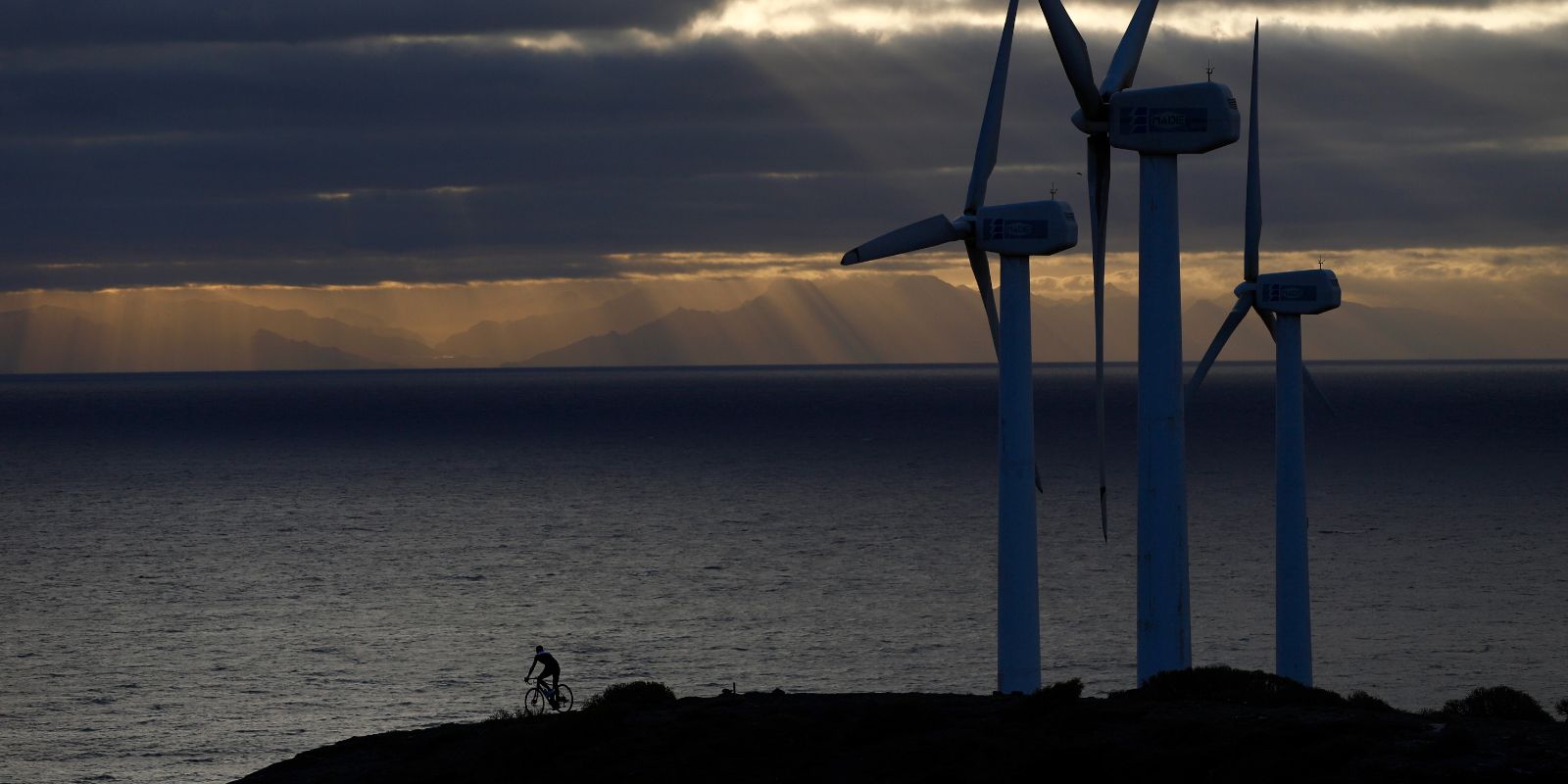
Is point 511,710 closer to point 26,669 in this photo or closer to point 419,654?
point 419,654

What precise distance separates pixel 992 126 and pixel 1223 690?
17873mm

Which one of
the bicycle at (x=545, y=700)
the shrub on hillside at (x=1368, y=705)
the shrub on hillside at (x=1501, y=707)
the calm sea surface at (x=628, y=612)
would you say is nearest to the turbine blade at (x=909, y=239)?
the shrub on hillside at (x=1368, y=705)

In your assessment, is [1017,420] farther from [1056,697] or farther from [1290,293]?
[1290,293]

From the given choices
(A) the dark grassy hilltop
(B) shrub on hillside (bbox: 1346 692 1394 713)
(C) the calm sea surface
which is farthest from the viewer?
(C) the calm sea surface

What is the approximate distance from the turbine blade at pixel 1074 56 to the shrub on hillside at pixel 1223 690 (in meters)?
14.6

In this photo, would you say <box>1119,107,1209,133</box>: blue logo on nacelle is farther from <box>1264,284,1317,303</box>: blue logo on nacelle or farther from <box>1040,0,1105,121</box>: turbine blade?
<box>1264,284,1317,303</box>: blue logo on nacelle

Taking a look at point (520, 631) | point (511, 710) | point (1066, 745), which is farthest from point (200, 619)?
point (1066, 745)

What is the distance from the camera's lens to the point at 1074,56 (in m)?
41.6

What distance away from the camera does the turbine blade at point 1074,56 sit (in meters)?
41.4

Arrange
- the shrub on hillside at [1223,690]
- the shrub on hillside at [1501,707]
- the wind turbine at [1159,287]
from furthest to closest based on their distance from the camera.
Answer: the shrub on hillside at [1501,707], the wind turbine at [1159,287], the shrub on hillside at [1223,690]

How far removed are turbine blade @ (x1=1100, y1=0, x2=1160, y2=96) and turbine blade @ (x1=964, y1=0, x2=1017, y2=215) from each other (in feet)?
13.7

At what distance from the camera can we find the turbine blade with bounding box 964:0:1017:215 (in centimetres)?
4738

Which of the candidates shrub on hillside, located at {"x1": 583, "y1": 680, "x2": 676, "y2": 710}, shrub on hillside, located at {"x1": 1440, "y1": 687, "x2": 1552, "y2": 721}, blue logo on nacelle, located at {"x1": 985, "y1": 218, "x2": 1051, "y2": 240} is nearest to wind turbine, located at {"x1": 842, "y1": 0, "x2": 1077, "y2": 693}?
blue logo on nacelle, located at {"x1": 985, "y1": 218, "x2": 1051, "y2": 240}

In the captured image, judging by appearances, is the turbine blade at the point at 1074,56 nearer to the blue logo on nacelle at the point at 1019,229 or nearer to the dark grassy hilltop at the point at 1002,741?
the blue logo on nacelle at the point at 1019,229
